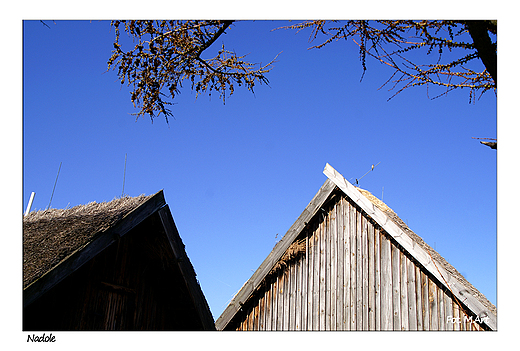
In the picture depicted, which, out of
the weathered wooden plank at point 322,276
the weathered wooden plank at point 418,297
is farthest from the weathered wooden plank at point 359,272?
the weathered wooden plank at point 418,297

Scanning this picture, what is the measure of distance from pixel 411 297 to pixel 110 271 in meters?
4.07

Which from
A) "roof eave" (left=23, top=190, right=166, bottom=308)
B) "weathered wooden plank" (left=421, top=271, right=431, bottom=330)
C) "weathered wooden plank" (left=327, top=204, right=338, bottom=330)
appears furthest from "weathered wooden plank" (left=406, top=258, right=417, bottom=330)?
"roof eave" (left=23, top=190, right=166, bottom=308)

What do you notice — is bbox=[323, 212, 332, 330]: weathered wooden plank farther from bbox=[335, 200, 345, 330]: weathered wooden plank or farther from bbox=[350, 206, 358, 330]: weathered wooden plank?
bbox=[350, 206, 358, 330]: weathered wooden plank

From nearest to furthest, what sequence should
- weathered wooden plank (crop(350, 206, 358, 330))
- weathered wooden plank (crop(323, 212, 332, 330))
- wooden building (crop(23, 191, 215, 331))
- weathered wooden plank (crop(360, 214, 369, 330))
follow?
wooden building (crop(23, 191, 215, 331))
weathered wooden plank (crop(360, 214, 369, 330))
weathered wooden plank (crop(350, 206, 358, 330))
weathered wooden plank (crop(323, 212, 332, 330))

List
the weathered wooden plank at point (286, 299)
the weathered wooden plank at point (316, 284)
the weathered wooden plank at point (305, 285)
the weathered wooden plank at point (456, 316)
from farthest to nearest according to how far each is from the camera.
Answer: the weathered wooden plank at point (286, 299)
the weathered wooden plank at point (305, 285)
the weathered wooden plank at point (316, 284)
the weathered wooden plank at point (456, 316)

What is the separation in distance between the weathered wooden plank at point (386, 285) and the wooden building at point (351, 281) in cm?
1

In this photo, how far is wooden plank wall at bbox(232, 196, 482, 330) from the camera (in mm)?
5289

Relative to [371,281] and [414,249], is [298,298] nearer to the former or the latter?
[371,281]

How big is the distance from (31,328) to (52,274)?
81 centimetres

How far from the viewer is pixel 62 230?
418cm

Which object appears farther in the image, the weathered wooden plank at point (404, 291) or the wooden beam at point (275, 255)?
the wooden beam at point (275, 255)

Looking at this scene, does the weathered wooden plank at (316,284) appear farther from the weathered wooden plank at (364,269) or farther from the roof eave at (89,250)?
the roof eave at (89,250)

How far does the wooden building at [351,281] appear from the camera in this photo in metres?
5.12
